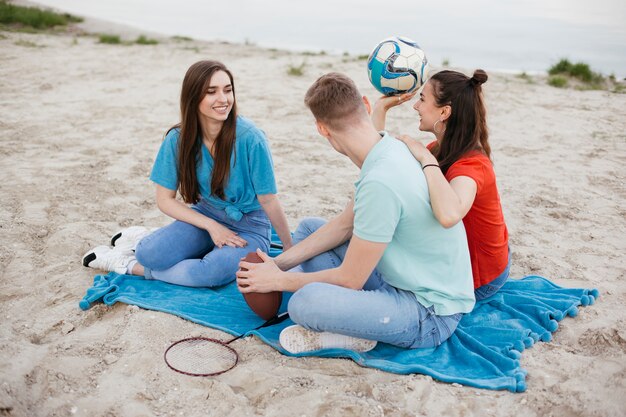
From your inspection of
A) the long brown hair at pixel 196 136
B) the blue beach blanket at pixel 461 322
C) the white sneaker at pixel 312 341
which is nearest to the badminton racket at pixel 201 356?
the blue beach blanket at pixel 461 322

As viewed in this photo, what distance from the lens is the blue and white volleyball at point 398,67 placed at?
12.0 ft

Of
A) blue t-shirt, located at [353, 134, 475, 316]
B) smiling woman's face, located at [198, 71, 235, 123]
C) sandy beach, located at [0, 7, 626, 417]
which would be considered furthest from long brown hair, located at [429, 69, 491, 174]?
smiling woman's face, located at [198, 71, 235, 123]

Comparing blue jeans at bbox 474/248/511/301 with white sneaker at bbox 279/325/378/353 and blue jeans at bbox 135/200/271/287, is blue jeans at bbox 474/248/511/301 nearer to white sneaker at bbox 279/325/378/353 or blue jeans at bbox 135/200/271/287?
white sneaker at bbox 279/325/378/353

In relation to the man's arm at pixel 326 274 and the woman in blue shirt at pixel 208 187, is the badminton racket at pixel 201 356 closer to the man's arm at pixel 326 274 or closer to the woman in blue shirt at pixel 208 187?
the man's arm at pixel 326 274

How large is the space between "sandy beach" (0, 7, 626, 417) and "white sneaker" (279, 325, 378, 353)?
0.26ft

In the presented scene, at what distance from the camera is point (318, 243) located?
11.8 feet

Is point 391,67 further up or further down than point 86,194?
further up

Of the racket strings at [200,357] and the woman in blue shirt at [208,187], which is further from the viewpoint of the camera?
the woman in blue shirt at [208,187]

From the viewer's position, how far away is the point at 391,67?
3645 mm

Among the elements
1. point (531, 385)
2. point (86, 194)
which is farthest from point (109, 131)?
point (531, 385)

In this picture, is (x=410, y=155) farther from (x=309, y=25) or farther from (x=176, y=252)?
(x=309, y=25)

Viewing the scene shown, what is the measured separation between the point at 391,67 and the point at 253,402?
2.08m

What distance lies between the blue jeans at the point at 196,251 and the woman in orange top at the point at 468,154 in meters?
1.21

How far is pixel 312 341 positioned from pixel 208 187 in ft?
4.65
